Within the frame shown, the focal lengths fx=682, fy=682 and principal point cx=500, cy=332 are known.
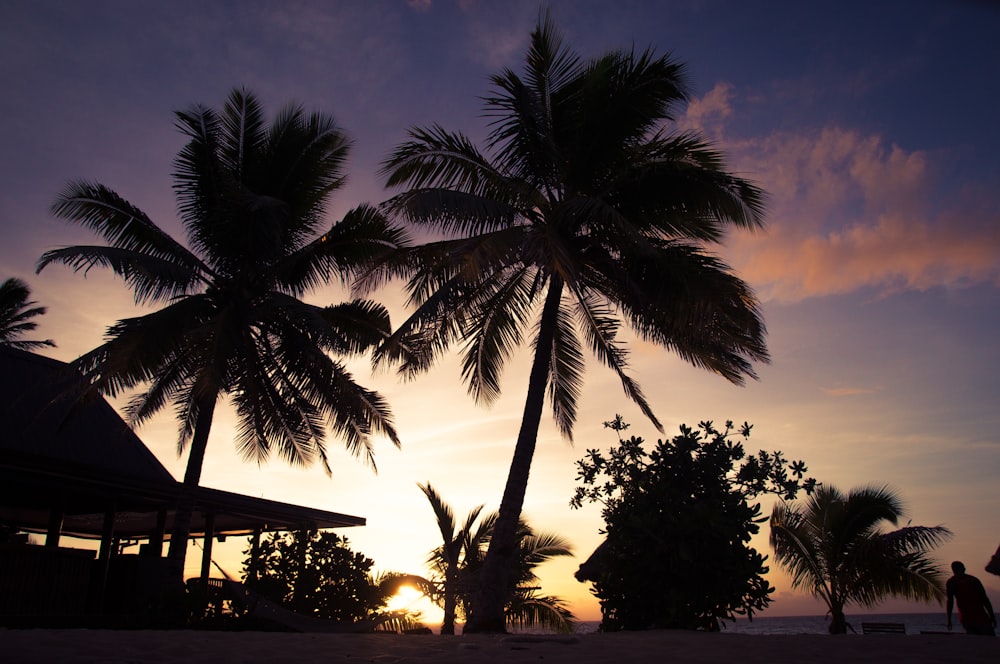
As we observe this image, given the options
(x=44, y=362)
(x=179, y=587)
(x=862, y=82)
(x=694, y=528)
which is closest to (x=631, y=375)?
(x=694, y=528)

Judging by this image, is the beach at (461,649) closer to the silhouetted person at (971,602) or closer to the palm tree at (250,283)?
the silhouetted person at (971,602)

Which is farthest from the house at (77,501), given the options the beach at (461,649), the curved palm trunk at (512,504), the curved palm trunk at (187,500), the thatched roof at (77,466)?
the beach at (461,649)

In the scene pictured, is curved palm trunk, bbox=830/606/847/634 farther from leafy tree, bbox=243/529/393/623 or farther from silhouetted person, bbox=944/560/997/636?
leafy tree, bbox=243/529/393/623

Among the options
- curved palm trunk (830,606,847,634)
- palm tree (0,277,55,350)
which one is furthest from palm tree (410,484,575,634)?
palm tree (0,277,55,350)

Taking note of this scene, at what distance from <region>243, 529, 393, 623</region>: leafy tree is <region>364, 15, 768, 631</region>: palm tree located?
12.5 feet

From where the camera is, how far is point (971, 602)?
897cm

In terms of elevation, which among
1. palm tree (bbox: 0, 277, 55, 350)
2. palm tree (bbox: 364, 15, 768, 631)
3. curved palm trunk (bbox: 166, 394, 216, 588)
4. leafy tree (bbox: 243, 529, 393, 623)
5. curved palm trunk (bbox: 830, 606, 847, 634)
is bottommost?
curved palm trunk (bbox: 830, 606, 847, 634)

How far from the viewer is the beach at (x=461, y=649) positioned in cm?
509

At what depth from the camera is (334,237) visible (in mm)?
13500

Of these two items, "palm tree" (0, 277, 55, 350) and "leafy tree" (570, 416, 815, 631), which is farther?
"palm tree" (0, 277, 55, 350)

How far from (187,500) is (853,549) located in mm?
13049

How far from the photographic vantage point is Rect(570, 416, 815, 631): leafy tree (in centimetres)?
928

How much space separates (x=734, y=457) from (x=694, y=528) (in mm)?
1726

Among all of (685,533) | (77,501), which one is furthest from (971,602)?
(77,501)
